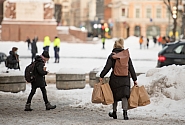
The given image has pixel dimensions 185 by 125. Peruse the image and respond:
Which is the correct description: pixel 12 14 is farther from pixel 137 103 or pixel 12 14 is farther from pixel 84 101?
pixel 137 103

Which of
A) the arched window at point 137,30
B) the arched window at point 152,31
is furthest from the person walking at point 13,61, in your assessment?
the arched window at point 137,30

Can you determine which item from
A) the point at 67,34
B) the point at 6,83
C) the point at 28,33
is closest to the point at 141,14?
the point at 67,34

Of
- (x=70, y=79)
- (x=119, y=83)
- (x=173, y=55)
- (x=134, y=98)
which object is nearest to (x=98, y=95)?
(x=119, y=83)

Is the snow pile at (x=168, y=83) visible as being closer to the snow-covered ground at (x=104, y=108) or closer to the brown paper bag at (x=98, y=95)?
the snow-covered ground at (x=104, y=108)

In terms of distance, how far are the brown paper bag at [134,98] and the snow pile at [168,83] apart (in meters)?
2.45

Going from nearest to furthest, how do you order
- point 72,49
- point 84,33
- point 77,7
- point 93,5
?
1. point 72,49
2. point 84,33
3. point 93,5
4. point 77,7

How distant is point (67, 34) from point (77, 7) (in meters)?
105

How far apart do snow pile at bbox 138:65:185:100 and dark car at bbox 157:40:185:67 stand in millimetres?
5950

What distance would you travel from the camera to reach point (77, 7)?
169 m

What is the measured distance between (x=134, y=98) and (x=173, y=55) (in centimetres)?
928

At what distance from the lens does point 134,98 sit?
10.8 m

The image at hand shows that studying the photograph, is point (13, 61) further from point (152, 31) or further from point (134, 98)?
point (152, 31)

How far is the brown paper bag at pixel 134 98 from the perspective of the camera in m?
10.8

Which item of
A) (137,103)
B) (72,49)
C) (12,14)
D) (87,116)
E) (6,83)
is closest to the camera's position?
(137,103)
